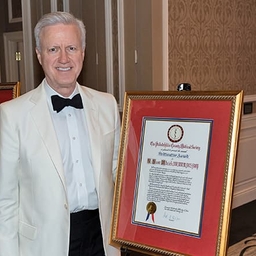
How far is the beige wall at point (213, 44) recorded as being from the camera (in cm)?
355

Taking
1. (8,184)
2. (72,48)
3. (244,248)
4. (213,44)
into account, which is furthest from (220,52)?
(8,184)

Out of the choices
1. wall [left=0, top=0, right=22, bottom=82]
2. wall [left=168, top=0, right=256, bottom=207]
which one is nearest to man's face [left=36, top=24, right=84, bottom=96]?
wall [left=168, top=0, right=256, bottom=207]

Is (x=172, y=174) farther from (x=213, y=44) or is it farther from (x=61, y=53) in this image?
(x=213, y=44)

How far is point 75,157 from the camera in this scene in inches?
64.1

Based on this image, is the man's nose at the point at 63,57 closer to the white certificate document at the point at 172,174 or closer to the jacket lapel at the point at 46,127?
the jacket lapel at the point at 46,127

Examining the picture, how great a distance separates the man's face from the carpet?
2.36 meters

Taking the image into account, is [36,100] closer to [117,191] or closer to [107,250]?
[117,191]

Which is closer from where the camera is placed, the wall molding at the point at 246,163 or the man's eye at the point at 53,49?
the man's eye at the point at 53,49

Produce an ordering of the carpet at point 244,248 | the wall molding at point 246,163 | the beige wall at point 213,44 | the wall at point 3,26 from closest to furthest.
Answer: the carpet at point 244,248
the beige wall at point 213,44
the wall molding at point 246,163
the wall at point 3,26

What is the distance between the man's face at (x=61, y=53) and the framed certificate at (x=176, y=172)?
1.02 ft

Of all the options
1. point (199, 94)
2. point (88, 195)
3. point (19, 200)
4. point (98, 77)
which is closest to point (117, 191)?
point (88, 195)

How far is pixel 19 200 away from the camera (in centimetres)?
162

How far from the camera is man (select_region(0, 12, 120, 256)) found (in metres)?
1.55

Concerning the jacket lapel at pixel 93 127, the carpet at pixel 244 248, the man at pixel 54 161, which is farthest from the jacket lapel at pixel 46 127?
the carpet at pixel 244 248
